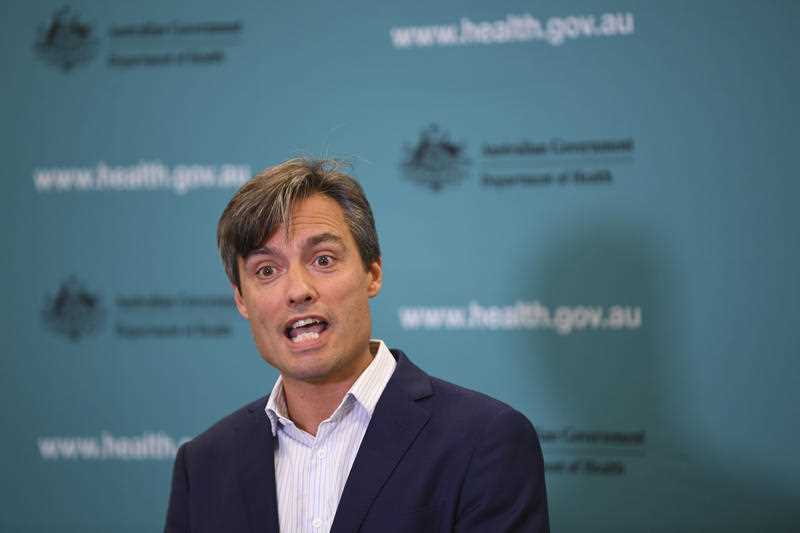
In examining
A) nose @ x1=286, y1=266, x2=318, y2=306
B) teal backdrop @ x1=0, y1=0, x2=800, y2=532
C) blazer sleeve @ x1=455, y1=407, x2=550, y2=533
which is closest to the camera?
blazer sleeve @ x1=455, y1=407, x2=550, y2=533

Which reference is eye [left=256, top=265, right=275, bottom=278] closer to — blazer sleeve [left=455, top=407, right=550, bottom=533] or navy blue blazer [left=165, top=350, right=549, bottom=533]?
navy blue blazer [left=165, top=350, right=549, bottom=533]

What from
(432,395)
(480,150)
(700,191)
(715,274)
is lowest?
(432,395)

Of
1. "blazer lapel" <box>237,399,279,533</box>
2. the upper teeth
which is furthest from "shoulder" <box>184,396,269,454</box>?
the upper teeth

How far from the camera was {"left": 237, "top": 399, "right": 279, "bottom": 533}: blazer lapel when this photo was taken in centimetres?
191

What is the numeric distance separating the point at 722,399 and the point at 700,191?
65cm

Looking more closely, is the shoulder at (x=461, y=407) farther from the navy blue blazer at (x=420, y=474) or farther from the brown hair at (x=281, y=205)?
the brown hair at (x=281, y=205)

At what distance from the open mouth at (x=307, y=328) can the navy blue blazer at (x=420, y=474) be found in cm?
21

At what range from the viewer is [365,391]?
196cm

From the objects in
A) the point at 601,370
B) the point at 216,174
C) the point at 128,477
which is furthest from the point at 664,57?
the point at 128,477

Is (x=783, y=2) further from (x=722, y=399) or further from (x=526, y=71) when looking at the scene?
(x=722, y=399)

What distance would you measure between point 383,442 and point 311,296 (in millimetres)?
346

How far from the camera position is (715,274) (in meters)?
2.76

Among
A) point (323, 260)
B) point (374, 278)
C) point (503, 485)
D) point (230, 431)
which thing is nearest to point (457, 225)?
point (374, 278)

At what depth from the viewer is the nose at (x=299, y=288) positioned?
74.5 inches
